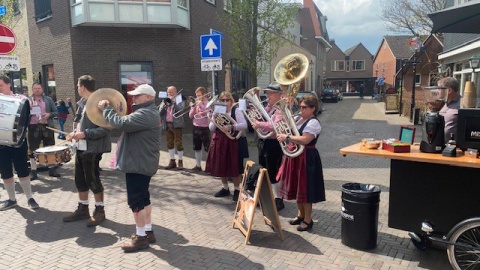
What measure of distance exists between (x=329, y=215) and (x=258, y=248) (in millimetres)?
1614

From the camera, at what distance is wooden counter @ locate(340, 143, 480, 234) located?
3.69 m

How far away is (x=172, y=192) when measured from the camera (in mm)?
6797

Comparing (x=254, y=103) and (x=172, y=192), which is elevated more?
(x=254, y=103)

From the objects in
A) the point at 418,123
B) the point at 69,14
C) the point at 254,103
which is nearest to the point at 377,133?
the point at 418,123

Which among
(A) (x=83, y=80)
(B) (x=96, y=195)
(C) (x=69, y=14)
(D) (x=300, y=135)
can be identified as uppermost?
(C) (x=69, y=14)

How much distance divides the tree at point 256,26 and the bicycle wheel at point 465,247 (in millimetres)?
9126

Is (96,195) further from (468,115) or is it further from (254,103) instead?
(468,115)

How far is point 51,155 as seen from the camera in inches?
245

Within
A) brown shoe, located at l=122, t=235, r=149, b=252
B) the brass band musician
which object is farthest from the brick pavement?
the brass band musician

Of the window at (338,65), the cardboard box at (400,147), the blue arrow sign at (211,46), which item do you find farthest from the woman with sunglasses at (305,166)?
the window at (338,65)

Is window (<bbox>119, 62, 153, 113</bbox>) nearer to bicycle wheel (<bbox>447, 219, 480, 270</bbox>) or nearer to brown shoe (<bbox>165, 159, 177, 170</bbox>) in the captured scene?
brown shoe (<bbox>165, 159, 177, 170</bbox>)

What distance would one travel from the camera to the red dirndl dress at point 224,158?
5.95m

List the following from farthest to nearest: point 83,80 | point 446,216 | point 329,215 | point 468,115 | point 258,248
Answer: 1. point 329,215
2. point 83,80
3. point 258,248
4. point 446,216
5. point 468,115

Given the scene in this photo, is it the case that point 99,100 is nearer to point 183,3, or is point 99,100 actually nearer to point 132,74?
Result: point 132,74
